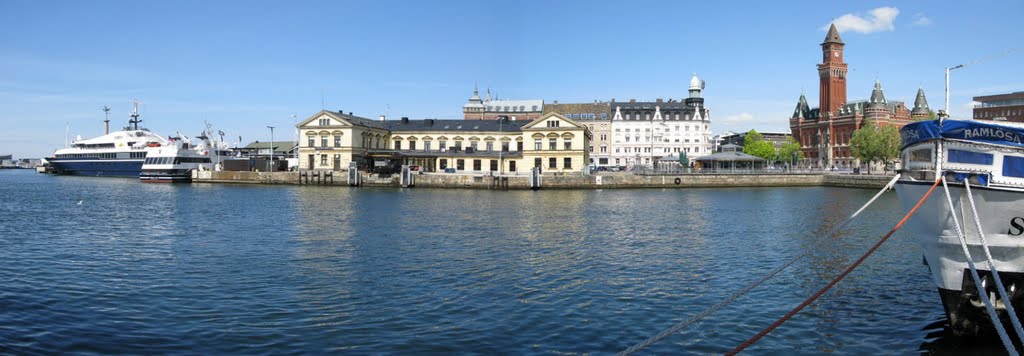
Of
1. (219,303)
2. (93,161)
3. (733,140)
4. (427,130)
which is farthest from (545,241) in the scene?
(733,140)

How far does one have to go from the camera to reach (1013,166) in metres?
12.6

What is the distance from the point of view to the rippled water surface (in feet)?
47.3

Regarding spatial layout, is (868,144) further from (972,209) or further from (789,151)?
(972,209)

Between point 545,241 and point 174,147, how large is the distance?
8352cm

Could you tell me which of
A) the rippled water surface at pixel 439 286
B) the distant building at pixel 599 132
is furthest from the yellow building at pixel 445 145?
the rippled water surface at pixel 439 286

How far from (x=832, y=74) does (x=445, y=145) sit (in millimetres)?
93288

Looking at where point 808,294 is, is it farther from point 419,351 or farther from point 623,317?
point 419,351

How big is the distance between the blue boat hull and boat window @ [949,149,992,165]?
119334 mm

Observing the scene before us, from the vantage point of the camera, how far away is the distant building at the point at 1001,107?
14257 centimetres

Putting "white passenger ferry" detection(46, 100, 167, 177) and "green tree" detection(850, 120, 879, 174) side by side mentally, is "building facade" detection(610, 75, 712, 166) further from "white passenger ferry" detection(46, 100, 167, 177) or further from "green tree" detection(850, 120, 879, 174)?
"white passenger ferry" detection(46, 100, 167, 177)

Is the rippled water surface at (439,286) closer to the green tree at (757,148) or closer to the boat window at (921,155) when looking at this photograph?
the boat window at (921,155)

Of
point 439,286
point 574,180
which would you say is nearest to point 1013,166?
point 439,286

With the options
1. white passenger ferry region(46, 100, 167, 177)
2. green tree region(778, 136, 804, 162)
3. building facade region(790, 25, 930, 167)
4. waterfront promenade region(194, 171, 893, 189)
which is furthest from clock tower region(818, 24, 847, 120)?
white passenger ferry region(46, 100, 167, 177)

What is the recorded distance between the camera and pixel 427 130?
335 ft
